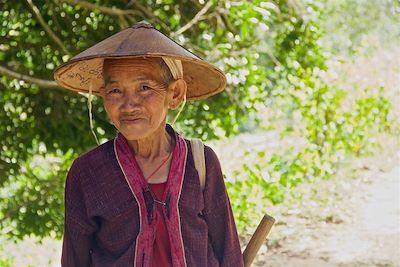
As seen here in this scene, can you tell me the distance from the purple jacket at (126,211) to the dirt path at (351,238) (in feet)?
10.2

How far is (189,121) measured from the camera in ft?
17.4

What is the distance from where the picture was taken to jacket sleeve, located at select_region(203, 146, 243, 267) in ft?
7.47

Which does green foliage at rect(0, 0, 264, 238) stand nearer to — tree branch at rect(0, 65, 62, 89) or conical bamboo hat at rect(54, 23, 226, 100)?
tree branch at rect(0, 65, 62, 89)

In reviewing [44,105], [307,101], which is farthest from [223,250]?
[307,101]

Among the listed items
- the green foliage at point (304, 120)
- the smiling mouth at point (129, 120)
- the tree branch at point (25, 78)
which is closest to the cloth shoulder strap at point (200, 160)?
the smiling mouth at point (129, 120)

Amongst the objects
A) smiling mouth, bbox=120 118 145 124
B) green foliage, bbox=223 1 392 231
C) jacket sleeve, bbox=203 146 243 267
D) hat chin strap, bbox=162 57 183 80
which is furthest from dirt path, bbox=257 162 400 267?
smiling mouth, bbox=120 118 145 124

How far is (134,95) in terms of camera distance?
2102 mm

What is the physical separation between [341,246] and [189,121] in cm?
153

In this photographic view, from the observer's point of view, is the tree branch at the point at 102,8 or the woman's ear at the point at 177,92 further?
the tree branch at the point at 102,8

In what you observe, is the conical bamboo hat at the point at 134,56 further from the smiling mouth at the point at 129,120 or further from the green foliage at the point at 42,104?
the green foliage at the point at 42,104

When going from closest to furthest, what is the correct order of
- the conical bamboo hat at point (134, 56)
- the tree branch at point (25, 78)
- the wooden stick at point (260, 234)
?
the conical bamboo hat at point (134, 56)
the wooden stick at point (260, 234)
the tree branch at point (25, 78)

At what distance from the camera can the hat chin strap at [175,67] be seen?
2.16 m

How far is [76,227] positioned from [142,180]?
0.78 feet

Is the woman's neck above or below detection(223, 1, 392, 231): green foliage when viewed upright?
above
